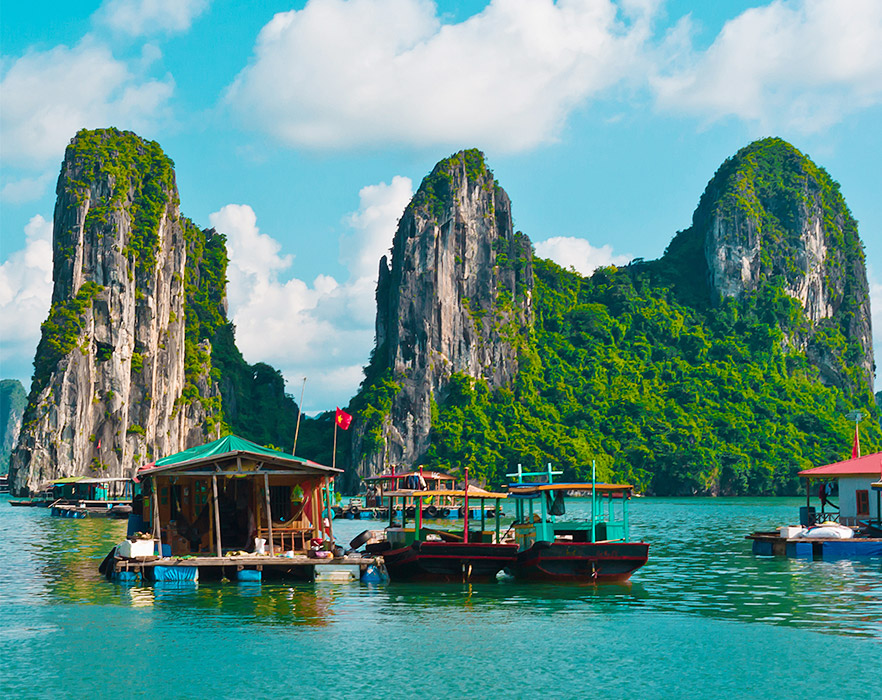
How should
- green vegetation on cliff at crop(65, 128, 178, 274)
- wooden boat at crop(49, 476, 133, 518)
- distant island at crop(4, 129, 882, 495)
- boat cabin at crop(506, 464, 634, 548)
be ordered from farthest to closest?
green vegetation on cliff at crop(65, 128, 178, 274) → distant island at crop(4, 129, 882, 495) → wooden boat at crop(49, 476, 133, 518) → boat cabin at crop(506, 464, 634, 548)

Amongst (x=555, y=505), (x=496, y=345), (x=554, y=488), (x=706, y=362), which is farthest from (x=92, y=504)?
(x=706, y=362)

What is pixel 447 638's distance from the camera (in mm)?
22078

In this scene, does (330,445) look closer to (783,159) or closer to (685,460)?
(685,460)

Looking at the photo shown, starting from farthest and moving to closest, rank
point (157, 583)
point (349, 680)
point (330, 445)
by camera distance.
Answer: point (330, 445), point (157, 583), point (349, 680)

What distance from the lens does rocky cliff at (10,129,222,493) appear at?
110812mm

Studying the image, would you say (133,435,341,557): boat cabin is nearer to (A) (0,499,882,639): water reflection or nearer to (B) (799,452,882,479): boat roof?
(A) (0,499,882,639): water reflection

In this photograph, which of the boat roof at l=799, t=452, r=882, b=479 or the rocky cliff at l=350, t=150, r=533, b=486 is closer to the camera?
the boat roof at l=799, t=452, r=882, b=479

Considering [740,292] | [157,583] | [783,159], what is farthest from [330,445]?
[157,583]

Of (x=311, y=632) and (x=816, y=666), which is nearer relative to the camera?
(x=816, y=666)

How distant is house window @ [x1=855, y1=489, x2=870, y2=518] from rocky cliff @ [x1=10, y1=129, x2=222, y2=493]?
8516cm

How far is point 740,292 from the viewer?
161000 millimetres

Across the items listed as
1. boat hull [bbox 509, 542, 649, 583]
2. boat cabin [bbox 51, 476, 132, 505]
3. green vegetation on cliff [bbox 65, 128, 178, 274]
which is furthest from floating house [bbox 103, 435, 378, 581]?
green vegetation on cliff [bbox 65, 128, 178, 274]

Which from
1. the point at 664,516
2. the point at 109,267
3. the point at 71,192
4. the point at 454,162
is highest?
the point at 454,162

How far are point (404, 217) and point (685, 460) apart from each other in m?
49.6
